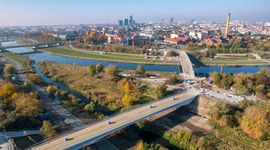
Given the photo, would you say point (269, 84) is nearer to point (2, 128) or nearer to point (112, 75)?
point (112, 75)

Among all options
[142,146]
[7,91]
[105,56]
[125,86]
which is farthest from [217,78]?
[105,56]

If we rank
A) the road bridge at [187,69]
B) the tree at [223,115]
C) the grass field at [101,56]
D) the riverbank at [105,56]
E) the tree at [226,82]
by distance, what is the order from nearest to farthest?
1. the tree at [223,115]
2. the tree at [226,82]
3. the road bridge at [187,69]
4. the riverbank at [105,56]
5. the grass field at [101,56]

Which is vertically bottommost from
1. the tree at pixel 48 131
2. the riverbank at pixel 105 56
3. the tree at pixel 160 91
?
the tree at pixel 48 131

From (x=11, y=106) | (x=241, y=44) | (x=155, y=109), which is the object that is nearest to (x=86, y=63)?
(x=11, y=106)

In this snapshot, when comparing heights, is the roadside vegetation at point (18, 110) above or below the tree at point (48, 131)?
above

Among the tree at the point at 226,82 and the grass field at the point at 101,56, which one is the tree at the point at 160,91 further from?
the grass field at the point at 101,56

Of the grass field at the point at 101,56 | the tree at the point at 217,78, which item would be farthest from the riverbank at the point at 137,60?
the tree at the point at 217,78
